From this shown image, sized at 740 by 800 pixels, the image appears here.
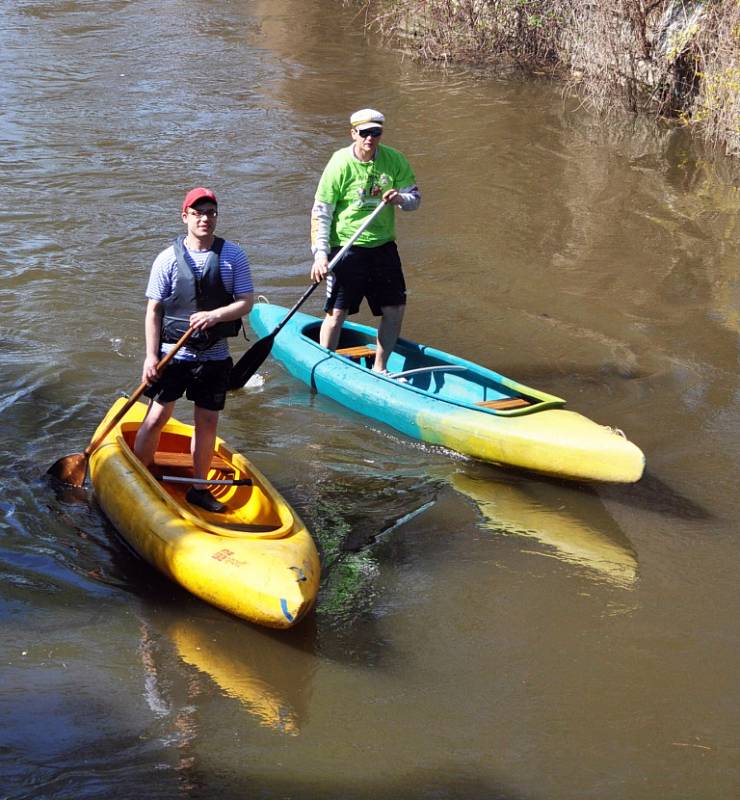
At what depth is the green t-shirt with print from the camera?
22.0ft

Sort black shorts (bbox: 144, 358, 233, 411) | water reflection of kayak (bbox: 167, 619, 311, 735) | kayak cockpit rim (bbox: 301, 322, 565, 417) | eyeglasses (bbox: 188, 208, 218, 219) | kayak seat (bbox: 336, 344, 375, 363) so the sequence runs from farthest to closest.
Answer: kayak seat (bbox: 336, 344, 375, 363) → kayak cockpit rim (bbox: 301, 322, 565, 417) → black shorts (bbox: 144, 358, 233, 411) → eyeglasses (bbox: 188, 208, 218, 219) → water reflection of kayak (bbox: 167, 619, 311, 735)

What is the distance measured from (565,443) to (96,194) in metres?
7.18

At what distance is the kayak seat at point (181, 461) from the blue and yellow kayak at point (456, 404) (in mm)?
1406

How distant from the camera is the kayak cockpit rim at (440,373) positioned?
6.61 meters

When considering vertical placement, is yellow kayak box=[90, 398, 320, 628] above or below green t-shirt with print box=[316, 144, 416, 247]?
below

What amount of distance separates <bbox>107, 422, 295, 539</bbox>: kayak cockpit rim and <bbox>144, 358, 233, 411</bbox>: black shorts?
0.38m

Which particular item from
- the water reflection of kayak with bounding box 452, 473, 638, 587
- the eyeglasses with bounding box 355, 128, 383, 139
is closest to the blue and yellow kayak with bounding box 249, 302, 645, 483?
the water reflection of kayak with bounding box 452, 473, 638, 587

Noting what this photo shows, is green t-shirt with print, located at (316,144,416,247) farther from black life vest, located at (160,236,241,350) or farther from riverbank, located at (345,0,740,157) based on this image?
riverbank, located at (345,0,740,157)

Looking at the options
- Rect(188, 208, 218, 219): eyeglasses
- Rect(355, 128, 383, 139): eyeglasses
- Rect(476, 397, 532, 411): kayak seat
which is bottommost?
Rect(476, 397, 532, 411): kayak seat

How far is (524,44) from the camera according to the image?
55.2 ft

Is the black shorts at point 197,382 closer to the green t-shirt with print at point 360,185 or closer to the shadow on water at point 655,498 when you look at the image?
the green t-shirt with print at point 360,185

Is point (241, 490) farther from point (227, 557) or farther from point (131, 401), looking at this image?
point (227, 557)

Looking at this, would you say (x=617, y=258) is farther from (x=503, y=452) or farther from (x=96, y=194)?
(x=96, y=194)

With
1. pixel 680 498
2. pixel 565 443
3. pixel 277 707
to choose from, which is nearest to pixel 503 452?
pixel 565 443
